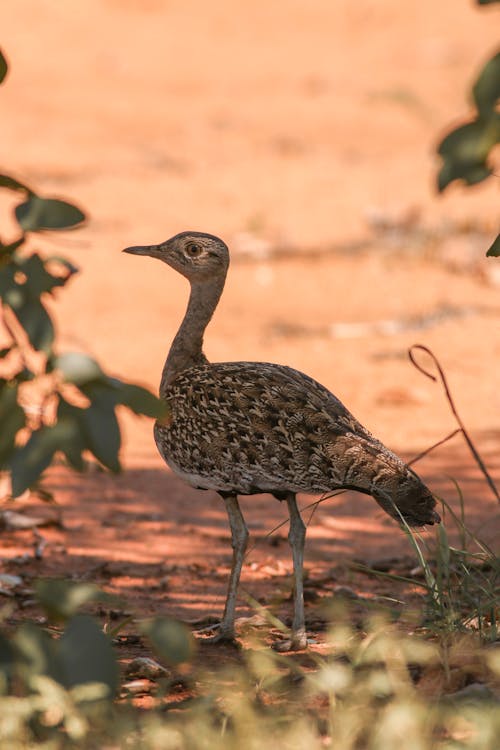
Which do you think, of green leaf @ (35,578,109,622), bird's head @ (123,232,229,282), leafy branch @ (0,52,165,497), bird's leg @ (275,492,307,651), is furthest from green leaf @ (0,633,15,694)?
bird's head @ (123,232,229,282)

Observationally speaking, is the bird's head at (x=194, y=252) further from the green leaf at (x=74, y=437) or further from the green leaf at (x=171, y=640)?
the green leaf at (x=74, y=437)

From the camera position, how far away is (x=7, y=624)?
15.6ft

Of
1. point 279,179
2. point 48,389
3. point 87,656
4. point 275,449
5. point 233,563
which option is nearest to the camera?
point 48,389

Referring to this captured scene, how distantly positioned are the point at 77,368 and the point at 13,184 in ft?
2.20

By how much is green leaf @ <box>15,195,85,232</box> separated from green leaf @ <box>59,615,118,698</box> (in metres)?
0.90

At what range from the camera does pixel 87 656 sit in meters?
2.79

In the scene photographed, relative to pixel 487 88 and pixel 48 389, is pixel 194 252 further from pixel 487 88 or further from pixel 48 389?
pixel 487 88

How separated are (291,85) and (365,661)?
819 inches

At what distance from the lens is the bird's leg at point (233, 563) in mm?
4723

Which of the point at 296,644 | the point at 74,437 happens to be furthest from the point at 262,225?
the point at 74,437

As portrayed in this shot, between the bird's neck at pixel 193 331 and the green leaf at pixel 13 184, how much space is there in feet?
7.91

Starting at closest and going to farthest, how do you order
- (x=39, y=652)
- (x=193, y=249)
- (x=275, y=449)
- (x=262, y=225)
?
(x=39, y=652)
(x=275, y=449)
(x=193, y=249)
(x=262, y=225)

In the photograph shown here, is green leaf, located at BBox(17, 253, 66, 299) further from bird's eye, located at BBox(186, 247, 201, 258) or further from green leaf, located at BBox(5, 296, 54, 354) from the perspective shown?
bird's eye, located at BBox(186, 247, 201, 258)

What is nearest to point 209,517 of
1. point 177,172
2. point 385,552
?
point 385,552
